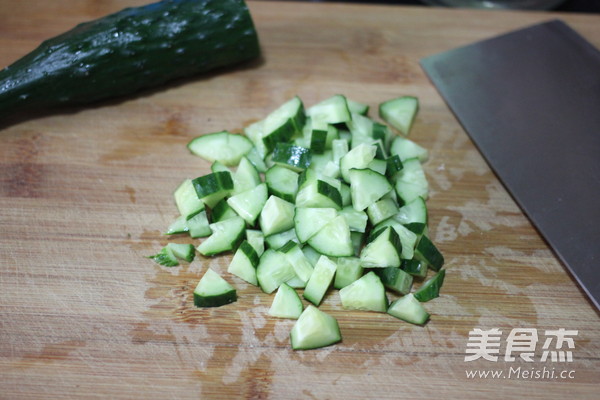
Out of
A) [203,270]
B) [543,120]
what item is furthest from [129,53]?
[543,120]

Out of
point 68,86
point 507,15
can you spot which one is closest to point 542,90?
point 507,15

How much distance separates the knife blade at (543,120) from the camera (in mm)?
2146

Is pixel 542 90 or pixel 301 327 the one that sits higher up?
pixel 542 90

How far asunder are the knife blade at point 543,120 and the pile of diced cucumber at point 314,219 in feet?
1.31

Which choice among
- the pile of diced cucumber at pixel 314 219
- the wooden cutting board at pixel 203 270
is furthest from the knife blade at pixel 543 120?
the pile of diced cucumber at pixel 314 219

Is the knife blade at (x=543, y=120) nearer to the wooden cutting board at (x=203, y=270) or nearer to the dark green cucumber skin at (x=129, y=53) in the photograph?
the wooden cutting board at (x=203, y=270)

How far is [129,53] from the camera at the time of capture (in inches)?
99.7

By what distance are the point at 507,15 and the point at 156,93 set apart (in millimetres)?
1991

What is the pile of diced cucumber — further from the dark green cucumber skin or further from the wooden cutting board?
the dark green cucumber skin

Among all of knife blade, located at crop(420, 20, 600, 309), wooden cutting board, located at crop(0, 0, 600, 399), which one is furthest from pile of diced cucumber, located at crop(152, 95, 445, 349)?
knife blade, located at crop(420, 20, 600, 309)

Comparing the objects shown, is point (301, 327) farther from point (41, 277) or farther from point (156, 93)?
point (156, 93)

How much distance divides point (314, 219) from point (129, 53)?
1.21 metres

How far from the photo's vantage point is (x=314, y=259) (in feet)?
6.77

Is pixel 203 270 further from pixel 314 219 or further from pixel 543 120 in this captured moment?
pixel 543 120
